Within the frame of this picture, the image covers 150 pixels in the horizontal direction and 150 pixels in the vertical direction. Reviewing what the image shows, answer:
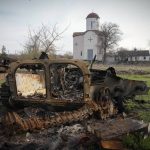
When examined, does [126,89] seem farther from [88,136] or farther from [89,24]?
[89,24]

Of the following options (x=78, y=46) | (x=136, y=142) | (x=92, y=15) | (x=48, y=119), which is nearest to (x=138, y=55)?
(x=92, y=15)

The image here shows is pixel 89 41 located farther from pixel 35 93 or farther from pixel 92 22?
pixel 35 93

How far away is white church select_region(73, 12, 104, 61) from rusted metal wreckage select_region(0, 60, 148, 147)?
71157 millimetres

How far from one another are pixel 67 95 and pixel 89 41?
74682 mm

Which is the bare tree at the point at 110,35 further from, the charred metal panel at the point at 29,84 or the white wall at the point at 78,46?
the charred metal panel at the point at 29,84

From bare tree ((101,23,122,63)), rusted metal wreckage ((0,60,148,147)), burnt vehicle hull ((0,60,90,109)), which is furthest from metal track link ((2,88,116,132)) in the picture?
bare tree ((101,23,122,63))

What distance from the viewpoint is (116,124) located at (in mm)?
8008

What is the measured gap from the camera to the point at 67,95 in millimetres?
8867

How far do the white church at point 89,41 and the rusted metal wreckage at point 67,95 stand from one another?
7116 cm

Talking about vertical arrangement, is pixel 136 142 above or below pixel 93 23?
below

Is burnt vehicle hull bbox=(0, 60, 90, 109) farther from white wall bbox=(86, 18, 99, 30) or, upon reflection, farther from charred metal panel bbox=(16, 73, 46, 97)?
white wall bbox=(86, 18, 99, 30)

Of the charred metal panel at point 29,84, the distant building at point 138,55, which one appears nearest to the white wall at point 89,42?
the distant building at point 138,55

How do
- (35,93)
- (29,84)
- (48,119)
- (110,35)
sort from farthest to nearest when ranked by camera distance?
(110,35), (29,84), (35,93), (48,119)

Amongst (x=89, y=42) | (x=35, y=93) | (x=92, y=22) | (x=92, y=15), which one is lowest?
(x=35, y=93)
